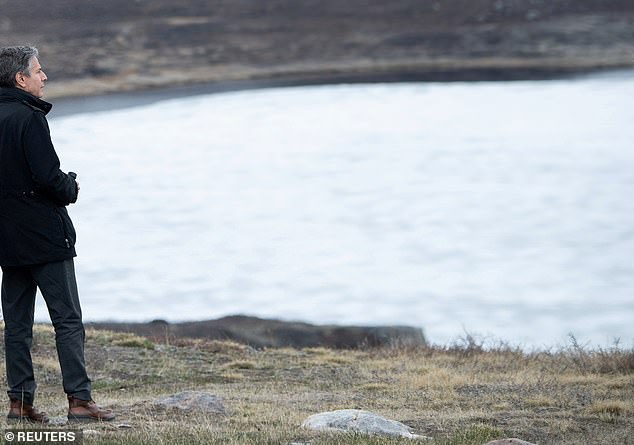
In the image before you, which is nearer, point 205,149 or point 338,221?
point 338,221

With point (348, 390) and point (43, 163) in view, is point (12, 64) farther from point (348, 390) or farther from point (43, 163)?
point (348, 390)

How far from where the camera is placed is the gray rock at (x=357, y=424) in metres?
7.23

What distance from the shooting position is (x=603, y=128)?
120ft

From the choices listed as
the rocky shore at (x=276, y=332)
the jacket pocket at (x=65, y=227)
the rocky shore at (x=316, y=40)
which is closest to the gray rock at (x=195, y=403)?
the jacket pocket at (x=65, y=227)

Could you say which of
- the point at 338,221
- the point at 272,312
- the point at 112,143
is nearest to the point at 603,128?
the point at 338,221

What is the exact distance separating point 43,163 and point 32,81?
55 cm

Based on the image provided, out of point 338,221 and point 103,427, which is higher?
point 103,427

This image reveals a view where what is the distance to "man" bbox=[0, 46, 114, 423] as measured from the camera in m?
6.45

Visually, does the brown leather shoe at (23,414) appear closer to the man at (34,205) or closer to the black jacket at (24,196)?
the man at (34,205)

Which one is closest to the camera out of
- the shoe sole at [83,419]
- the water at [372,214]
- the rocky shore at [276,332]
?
the shoe sole at [83,419]

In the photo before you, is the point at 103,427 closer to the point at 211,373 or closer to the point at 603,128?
the point at 211,373

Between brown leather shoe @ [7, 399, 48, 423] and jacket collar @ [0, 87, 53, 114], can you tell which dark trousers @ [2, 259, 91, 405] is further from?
jacket collar @ [0, 87, 53, 114]

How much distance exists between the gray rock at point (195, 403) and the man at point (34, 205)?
5.67 feet

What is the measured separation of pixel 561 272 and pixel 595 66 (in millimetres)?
34753
